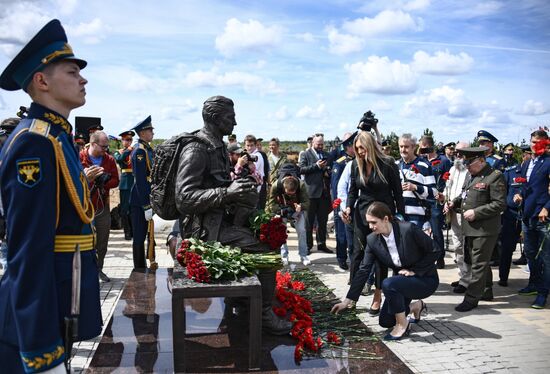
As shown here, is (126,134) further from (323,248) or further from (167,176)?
(167,176)

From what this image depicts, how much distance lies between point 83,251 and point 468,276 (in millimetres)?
6034

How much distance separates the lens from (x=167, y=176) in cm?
507

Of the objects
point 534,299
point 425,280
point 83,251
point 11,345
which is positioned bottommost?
point 534,299

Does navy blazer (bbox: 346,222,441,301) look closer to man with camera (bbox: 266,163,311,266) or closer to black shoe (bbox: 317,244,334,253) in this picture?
man with camera (bbox: 266,163,311,266)

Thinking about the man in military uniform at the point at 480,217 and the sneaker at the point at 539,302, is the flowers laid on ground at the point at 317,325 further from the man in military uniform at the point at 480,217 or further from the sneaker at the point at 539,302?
the sneaker at the point at 539,302

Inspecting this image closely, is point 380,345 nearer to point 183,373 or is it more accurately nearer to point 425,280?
point 425,280

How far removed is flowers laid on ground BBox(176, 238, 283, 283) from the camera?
165 inches

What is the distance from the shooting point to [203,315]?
5.40 meters

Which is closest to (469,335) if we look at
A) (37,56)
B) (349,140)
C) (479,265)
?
(479,265)

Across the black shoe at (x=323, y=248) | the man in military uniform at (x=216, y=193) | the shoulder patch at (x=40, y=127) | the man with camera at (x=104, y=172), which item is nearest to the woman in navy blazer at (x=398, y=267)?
the man in military uniform at (x=216, y=193)

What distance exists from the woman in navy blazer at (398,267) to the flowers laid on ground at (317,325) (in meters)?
0.23

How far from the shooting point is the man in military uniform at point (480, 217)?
6.53 metres

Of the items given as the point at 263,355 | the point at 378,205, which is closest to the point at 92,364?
the point at 263,355

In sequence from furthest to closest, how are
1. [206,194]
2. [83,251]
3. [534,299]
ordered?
1. [534,299]
2. [206,194]
3. [83,251]
